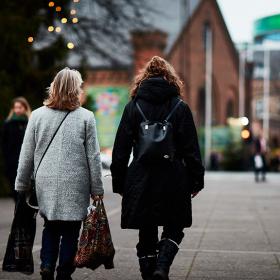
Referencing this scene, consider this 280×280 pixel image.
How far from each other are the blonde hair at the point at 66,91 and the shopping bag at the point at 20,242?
769 millimetres

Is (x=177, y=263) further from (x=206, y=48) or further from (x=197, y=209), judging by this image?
(x=206, y=48)

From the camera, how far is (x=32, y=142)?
614 centimetres

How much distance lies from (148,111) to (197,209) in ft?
30.1

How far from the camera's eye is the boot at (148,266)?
20.5 ft

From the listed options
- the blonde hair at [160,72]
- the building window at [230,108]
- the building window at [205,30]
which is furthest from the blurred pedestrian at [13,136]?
the building window at [230,108]

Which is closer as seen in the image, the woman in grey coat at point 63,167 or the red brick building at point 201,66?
the woman in grey coat at point 63,167

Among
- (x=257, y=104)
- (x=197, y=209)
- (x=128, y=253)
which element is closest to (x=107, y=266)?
(x=128, y=253)

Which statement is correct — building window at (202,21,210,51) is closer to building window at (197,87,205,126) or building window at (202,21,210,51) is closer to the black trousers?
building window at (197,87,205,126)

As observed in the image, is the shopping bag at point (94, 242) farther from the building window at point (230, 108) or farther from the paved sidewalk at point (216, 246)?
the building window at point (230, 108)

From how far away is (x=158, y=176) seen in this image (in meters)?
6.07

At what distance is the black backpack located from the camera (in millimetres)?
5977

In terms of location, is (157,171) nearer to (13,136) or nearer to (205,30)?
(13,136)

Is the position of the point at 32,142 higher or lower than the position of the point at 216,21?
lower

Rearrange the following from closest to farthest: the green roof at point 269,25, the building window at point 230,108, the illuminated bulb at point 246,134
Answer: the illuminated bulb at point 246,134 → the green roof at point 269,25 → the building window at point 230,108
